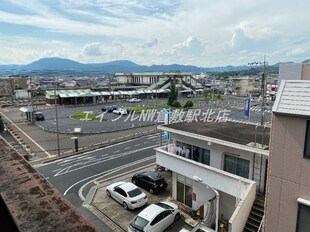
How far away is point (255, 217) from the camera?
39.6 feet

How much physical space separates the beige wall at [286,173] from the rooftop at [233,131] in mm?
5024

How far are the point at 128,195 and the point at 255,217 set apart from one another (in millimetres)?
7690

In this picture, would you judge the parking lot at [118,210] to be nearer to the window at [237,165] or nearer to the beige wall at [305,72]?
the window at [237,165]

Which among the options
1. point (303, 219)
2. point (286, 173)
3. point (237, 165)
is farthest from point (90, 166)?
point (303, 219)

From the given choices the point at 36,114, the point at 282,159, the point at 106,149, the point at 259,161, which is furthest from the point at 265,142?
the point at 36,114

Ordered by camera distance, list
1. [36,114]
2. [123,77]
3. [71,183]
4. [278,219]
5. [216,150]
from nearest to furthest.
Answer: [278,219]
[216,150]
[71,183]
[36,114]
[123,77]

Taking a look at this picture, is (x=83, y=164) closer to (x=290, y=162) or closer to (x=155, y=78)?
(x=290, y=162)

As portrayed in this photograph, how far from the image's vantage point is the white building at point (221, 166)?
41.1ft

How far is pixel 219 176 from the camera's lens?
13375 millimetres

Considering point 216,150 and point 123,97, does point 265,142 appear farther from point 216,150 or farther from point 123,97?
point 123,97

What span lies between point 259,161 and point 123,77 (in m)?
139

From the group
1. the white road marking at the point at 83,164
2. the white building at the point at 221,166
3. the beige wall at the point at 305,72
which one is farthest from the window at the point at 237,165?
the white road marking at the point at 83,164

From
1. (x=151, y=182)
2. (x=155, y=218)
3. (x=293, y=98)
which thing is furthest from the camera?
(x=151, y=182)

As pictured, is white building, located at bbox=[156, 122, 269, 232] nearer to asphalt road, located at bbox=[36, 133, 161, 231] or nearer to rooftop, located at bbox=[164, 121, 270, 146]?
rooftop, located at bbox=[164, 121, 270, 146]
